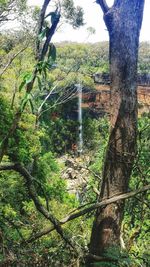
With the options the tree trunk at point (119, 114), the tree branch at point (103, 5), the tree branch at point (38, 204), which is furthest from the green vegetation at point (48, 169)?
the tree branch at point (103, 5)

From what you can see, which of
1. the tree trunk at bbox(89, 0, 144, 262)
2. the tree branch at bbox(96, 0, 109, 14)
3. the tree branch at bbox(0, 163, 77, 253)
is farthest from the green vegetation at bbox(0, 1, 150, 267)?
the tree branch at bbox(96, 0, 109, 14)

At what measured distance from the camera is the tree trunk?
2318mm

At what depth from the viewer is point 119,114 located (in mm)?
2354

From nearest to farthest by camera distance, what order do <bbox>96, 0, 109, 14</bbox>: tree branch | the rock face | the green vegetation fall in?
the green vegetation, <bbox>96, 0, 109, 14</bbox>: tree branch, the rock face

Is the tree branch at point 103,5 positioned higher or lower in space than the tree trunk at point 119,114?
higher

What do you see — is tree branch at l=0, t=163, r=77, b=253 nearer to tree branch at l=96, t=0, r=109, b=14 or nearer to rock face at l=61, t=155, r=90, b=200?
rock face at l=61, t=155, r=90, b=200

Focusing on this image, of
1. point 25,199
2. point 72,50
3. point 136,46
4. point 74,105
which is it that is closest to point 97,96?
point 74,105

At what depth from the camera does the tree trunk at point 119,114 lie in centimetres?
232

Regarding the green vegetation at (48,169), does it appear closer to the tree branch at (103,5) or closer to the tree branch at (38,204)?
the tree branch at (38,204)

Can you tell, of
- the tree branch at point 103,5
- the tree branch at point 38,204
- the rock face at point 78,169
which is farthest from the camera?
the rock face at point 78,169

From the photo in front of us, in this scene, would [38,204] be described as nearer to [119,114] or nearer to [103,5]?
[119,114]

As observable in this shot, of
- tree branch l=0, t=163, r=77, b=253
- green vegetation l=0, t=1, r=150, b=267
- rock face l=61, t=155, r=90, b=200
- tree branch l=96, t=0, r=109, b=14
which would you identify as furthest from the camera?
rock face l=61, t=155, r=90, b=200

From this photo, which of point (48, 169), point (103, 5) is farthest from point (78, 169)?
point (48, 169)

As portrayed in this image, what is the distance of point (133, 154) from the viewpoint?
236cm
